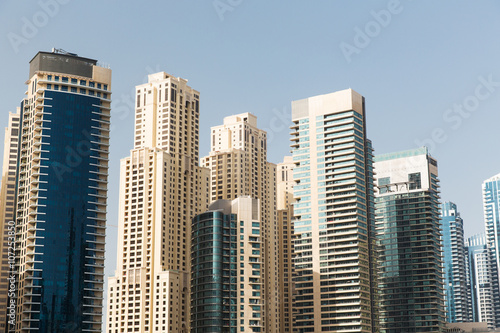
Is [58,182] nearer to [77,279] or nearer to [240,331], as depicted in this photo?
[77,279]

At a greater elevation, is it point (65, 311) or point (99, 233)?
point (99, 233)

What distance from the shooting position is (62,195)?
175375mm

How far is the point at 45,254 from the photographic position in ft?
559

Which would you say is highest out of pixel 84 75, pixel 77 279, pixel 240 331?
pixel 84 75

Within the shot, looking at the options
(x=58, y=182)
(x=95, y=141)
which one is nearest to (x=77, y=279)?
(x=58, y=182)

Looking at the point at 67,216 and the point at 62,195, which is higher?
the point at 62,195

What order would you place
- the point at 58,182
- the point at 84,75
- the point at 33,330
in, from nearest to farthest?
the point at 33,330, the point at 58,182, the point at 84,75

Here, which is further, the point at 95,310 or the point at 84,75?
the point at 84,75

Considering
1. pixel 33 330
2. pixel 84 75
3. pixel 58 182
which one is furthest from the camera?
pixel 84 75

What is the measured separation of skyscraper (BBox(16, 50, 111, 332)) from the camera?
169 meters

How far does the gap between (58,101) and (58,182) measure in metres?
20.6

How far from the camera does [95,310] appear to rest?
176250 mm

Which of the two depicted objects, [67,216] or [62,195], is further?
[62,195]

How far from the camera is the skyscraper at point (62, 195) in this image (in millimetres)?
169000
